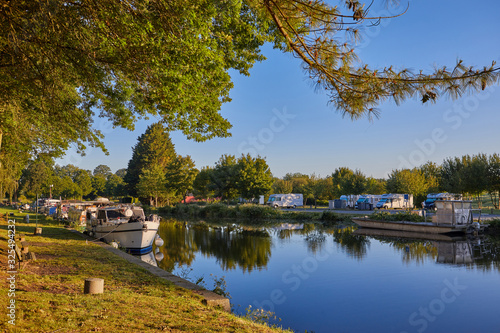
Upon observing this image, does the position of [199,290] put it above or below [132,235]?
above

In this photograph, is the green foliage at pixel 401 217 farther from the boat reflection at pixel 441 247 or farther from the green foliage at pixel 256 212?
the green foliage at pixel 256 212

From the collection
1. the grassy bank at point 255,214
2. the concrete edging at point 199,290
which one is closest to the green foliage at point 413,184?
the grassy bank at point 255,214

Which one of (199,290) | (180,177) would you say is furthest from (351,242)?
(180,177)

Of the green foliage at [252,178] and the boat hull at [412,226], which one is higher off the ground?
the green foliage at [252,178]

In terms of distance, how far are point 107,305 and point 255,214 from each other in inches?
1321

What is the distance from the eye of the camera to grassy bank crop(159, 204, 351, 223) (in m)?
33.4

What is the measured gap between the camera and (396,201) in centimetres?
4316

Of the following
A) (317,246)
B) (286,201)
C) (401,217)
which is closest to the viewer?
(317,246)

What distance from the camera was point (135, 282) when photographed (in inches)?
324

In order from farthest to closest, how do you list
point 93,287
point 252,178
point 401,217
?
point 252,178, point 401,217, point 93,287

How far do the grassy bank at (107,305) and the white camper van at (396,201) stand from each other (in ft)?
124

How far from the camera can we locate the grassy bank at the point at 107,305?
479cm

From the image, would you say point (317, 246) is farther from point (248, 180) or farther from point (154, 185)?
point (154, 185)

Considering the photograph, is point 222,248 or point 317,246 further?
point 317,246
